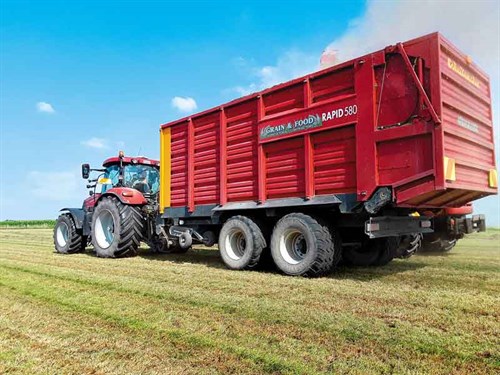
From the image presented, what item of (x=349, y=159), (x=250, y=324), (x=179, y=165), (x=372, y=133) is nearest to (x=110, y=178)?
(x=179, y=165)

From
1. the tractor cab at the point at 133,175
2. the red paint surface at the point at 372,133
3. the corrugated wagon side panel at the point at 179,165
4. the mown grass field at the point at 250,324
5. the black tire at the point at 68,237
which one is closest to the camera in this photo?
the mown grass field at the point at 250,324

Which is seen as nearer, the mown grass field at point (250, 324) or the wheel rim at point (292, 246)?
the mown grass field at point (250, 324)

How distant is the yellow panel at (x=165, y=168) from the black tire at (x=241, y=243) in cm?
218

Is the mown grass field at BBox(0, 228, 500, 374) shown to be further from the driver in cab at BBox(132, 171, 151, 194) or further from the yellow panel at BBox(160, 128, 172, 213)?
the driver in cab at BBox(132, 171, 151, 194)

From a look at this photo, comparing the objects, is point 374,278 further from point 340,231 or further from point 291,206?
point 291,206

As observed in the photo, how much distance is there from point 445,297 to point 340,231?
95.6 inches

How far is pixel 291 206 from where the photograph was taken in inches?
253

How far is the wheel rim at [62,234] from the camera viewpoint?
1133cm

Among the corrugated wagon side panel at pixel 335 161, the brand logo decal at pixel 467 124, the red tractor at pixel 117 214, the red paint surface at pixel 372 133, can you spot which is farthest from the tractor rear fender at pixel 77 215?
the brand logo decal at pixel 467 124

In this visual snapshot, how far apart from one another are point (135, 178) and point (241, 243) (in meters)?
4.26

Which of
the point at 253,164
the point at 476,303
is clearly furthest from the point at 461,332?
the point at 253,164

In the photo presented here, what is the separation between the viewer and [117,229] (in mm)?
9055

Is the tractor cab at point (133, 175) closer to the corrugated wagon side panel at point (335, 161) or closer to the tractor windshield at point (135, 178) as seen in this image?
the tractor windshield at point (135, 178)

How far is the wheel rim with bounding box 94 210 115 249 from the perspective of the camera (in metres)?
9.79
